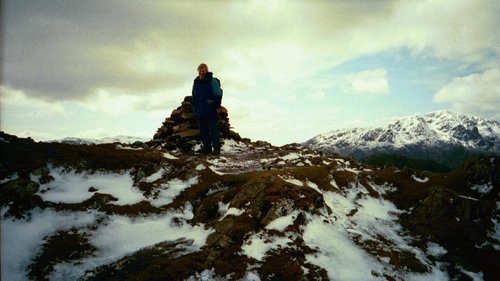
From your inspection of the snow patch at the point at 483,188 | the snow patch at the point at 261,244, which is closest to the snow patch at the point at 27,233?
the snow patch at the point at 261,244

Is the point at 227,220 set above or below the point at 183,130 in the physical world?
below

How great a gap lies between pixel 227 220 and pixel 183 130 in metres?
24.3

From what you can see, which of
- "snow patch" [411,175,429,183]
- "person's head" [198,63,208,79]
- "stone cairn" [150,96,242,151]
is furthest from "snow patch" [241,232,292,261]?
"stone cairn" [150,96,242,151]

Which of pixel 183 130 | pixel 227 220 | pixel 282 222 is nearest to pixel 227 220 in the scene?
pixel 227 220

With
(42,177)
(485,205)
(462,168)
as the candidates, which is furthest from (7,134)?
(462,168)

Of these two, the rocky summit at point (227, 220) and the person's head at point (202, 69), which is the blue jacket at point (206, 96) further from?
the rocky summit at point (227, 220)

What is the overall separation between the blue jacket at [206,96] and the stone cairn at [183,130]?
887 centimetres

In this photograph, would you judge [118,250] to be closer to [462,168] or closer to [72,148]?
[72,148]

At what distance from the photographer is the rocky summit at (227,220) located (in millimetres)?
13773

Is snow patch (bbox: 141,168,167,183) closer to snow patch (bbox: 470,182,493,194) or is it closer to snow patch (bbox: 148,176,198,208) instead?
snow patch (bbox: 148,176,198,208)

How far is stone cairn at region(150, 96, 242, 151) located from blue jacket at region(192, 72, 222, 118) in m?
8.87

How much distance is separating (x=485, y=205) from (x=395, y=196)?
16.9 feet

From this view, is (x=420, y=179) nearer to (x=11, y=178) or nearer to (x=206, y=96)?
(x=206, y=96)

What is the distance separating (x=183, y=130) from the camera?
129 feet
